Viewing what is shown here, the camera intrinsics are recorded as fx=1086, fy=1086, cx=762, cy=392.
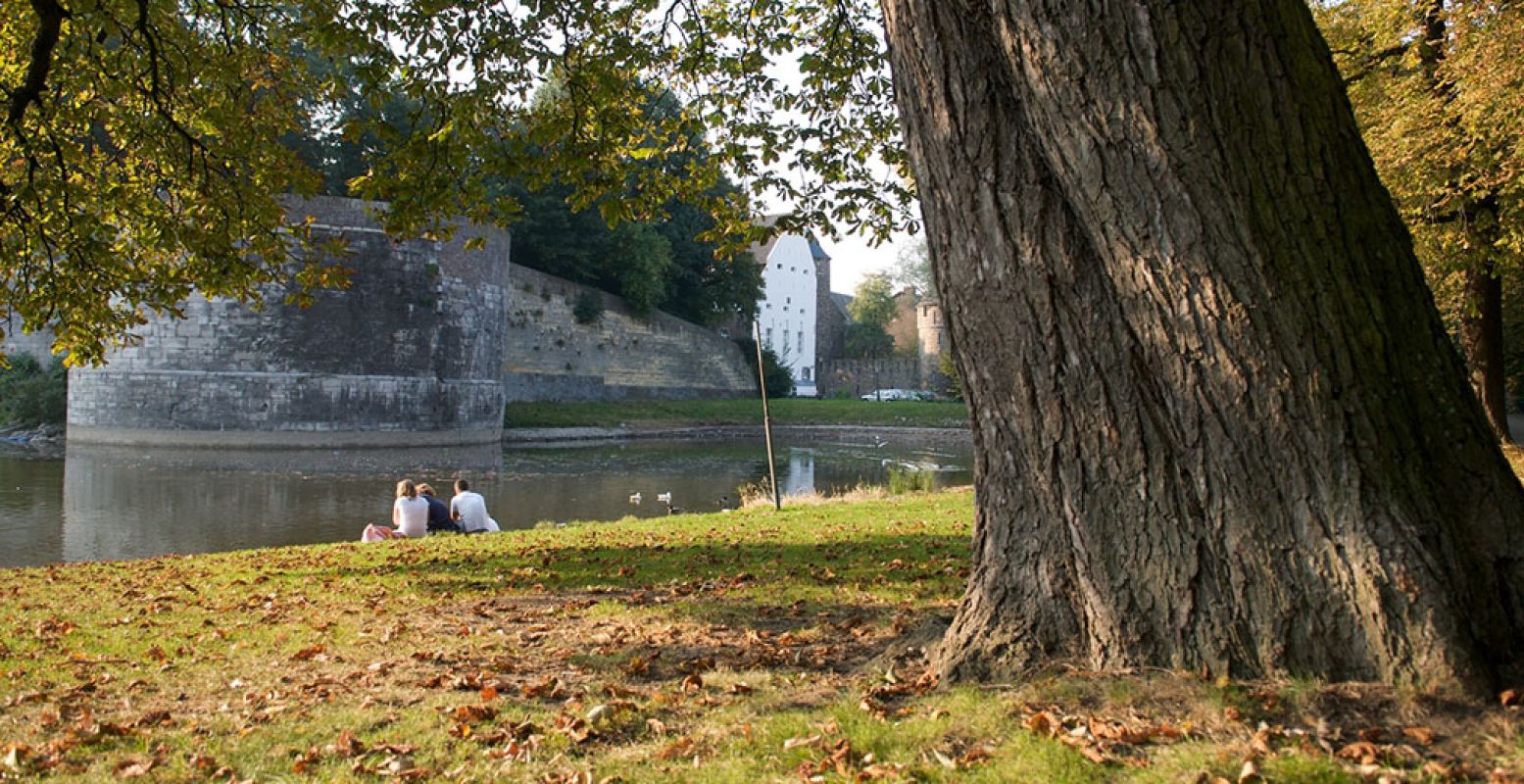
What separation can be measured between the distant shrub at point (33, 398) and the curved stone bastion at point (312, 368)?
2.93 metres

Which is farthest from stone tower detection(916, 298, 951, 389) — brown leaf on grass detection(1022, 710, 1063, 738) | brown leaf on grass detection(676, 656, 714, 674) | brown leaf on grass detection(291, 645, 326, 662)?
brown leaf on grass detection(1022, 710, 1063, 738)

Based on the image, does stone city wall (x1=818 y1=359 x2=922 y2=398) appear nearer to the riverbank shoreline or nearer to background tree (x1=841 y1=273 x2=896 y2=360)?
background tree (x1=841 y1=273 x2=896 y2=360)

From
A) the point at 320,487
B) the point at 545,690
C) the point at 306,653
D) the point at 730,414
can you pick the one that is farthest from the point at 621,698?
the point at 730,414

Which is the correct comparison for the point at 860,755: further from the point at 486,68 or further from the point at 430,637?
the point at 486,68

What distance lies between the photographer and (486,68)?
723 cm

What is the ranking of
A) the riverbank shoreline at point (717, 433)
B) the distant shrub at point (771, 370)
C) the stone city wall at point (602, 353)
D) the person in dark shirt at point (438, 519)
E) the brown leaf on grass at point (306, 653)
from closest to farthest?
the brown leaf on grass at point (306, 653), the person in dark shirt at point (438, 519), the riverbank shoreline at point (717, 433), the stone city wall at point (602, 353), the distant shrub at point (771, 370)

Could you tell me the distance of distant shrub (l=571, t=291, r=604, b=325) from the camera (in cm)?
4238

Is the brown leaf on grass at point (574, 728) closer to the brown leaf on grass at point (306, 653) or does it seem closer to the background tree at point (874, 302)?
the brown leaf on grass at point (306, 653)

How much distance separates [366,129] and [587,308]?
3522cm

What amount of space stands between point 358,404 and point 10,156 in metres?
22.5

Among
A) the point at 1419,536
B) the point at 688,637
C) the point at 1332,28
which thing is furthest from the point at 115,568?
the point at 1332,28

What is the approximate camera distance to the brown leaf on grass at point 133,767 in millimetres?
3110

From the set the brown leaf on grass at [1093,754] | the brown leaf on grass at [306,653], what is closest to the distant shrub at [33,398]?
the brown leaf on grass at [306,653]

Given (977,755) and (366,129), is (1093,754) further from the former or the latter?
(366,129)
